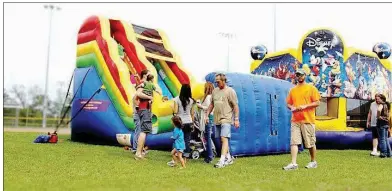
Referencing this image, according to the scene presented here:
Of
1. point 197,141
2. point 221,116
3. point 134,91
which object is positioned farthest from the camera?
point 134,91

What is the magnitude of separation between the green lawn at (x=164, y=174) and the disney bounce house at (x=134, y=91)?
48.8 inches

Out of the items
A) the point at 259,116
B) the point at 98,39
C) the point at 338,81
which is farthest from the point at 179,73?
the point at 259,116

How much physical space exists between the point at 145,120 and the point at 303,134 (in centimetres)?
228

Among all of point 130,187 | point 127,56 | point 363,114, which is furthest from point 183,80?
point 130,187

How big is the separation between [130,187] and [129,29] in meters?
7.80

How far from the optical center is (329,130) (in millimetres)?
12156

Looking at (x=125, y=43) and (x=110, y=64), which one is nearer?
(x=110, y=64)

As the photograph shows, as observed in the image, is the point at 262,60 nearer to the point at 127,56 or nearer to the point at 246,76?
the point at 127,56

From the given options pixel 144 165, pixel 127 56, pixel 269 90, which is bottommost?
pixel 144 165

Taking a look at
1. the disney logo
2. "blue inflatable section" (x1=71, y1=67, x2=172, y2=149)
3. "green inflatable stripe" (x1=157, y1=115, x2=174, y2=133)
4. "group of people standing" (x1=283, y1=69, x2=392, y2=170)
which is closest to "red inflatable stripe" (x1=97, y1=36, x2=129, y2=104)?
"blue inflatable section" (x1=71, y1=67, x2=172, y2=149)

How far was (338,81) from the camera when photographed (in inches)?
490

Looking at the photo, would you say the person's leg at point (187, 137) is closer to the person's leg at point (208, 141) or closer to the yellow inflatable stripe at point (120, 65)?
the person's leg at point (208, 141)

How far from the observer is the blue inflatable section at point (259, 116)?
845 centimetres

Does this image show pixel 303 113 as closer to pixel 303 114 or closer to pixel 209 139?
pixel 303 114
